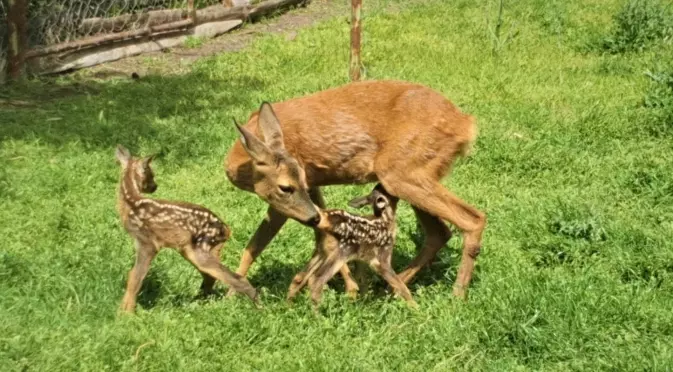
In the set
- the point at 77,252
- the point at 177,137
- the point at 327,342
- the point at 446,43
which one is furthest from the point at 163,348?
the point at 446,43

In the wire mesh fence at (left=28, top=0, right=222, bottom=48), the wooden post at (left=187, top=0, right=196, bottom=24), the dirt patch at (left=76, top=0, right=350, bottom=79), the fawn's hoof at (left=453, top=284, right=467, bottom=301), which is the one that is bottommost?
the dirt patch at (left=76, top=0, right=350, bottom=79)

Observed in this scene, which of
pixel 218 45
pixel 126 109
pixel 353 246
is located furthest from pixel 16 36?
pixel 353 246

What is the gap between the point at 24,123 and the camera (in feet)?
34.2

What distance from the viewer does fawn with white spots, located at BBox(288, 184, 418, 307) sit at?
6281 millimetres

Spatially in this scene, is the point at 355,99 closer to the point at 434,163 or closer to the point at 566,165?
the point at 434,163

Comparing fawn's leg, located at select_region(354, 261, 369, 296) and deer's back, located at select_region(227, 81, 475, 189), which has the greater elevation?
deer's back, located at select_region(227, 81, 475, 189)

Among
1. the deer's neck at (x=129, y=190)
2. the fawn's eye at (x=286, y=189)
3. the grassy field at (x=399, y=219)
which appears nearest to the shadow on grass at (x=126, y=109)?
the grassy field at (x=399, y=219)

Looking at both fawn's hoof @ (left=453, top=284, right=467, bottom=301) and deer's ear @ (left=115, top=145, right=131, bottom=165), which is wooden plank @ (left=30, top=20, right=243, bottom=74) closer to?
deer's ear @ (left=115, top=145, right=131, bottom=165)

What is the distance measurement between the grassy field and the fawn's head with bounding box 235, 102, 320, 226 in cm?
58

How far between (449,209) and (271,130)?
1.30 metres

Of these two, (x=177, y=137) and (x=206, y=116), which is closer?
(x=177, y=137)

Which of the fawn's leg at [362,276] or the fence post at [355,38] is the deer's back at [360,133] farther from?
the fence post at [355,38]

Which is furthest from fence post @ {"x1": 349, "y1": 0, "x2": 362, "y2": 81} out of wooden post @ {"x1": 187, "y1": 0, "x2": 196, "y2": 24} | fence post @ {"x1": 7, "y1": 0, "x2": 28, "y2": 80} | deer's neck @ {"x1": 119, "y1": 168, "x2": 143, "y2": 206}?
deer's neck @ {"x1": 119, "y1": 168, "x2": 143, "y2": 206}

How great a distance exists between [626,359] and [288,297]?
83.8 inches
